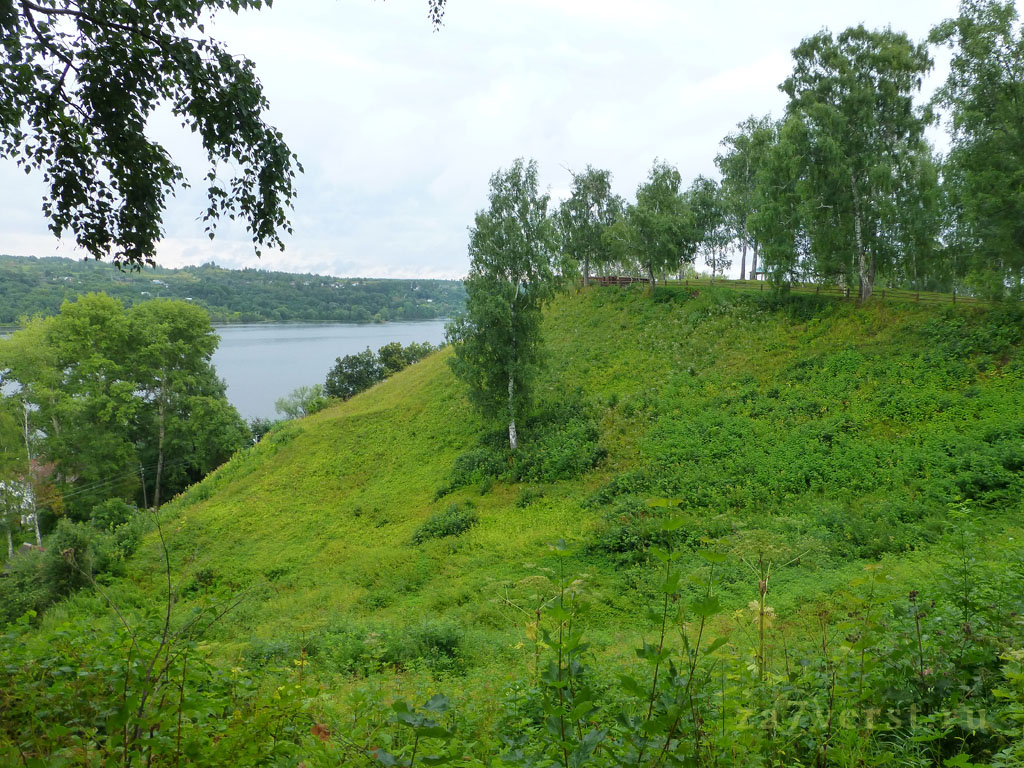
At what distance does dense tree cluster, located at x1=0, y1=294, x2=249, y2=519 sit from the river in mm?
34293

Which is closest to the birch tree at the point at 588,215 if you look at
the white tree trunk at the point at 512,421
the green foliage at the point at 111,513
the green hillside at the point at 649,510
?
the green hillside at the point at 649,510

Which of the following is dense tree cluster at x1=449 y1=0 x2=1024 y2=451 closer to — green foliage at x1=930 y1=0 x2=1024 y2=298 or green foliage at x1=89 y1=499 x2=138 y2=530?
green foliage at x1=930 y1=0 x2=1024 y2=298

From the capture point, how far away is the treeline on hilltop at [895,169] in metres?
14.4

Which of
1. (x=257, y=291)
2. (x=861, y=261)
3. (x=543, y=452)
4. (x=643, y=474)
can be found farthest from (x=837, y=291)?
(x=257, y=291)

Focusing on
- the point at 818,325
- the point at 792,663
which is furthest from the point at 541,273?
the point at 792,663

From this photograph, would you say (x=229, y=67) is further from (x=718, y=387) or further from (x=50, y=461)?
(x=50, y=461)

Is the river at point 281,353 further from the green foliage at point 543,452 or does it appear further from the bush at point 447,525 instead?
the bush at point 447,525

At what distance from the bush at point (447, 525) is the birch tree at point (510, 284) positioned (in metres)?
4.24

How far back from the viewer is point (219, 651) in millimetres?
6664

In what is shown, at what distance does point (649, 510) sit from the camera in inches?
516

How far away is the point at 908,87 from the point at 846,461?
47.0 feet

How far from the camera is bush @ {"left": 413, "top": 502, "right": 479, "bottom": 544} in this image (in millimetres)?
15594

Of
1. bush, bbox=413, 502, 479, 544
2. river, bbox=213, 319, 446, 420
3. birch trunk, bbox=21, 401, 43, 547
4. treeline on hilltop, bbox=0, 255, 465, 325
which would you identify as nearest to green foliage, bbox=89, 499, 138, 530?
birch trunk, bbox=21, 401, 43, 547

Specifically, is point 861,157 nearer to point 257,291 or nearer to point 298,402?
point 298,402
